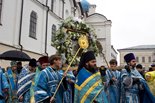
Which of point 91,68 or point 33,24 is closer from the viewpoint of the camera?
point 91,68

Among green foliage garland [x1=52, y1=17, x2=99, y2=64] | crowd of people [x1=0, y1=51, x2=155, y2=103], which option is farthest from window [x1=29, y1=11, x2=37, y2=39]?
crowd of people [x1=0, y1=51, x2=155, y2=103]

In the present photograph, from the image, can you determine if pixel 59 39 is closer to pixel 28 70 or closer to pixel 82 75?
pixel 28 70

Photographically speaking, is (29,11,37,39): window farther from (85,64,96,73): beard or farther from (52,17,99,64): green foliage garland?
(85,64,96,73): beard

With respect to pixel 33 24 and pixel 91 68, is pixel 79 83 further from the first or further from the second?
pixel 33 24

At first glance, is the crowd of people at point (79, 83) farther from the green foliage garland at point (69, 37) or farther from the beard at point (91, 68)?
the green foliage garland at point (69, 37)

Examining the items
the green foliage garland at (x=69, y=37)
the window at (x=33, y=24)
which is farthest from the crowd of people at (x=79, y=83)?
the window at (x=33, y=24)

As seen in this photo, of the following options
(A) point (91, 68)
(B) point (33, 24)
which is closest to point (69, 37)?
(A) point (91, 68)

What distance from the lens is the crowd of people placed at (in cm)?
602

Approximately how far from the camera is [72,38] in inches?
540

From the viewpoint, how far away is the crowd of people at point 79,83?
602 cm

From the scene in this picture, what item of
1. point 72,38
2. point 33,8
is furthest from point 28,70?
point 33,8

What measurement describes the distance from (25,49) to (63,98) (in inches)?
643

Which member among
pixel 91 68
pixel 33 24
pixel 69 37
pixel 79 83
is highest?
pixel 33 24

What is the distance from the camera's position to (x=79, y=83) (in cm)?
614
